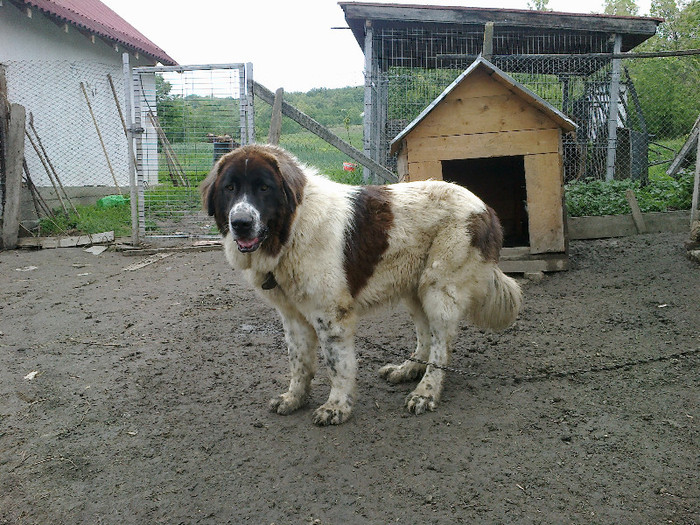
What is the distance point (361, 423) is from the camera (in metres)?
3.29

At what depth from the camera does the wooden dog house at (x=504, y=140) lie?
19.5 ft

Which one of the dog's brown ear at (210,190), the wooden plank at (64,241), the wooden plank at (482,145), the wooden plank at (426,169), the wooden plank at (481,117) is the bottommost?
the wooden plank at (64,241)

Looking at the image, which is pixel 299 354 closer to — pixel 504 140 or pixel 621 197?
pixel 504 140

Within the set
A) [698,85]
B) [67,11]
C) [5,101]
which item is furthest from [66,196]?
[698,85]

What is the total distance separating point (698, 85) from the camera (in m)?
13.6

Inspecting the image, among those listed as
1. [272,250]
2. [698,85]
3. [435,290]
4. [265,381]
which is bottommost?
[265,381]

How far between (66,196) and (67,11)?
3876mm

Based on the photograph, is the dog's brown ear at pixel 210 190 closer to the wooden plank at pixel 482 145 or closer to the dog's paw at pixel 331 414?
the dog's paw at pixel 331 414

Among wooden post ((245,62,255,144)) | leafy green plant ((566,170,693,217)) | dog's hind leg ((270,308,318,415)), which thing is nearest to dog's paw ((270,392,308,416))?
dog's hind leg ((270,308,318,415))

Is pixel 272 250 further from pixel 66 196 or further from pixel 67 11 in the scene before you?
pixel 67 11

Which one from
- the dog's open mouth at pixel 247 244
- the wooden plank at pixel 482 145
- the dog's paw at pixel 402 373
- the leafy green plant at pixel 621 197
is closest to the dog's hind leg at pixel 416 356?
the dog's paw at pixel 402 373

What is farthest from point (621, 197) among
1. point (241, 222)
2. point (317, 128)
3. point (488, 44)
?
point (241, 222)

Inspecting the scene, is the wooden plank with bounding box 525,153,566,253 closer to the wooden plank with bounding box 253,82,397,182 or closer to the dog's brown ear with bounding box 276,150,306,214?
the wooden plank with bounding box 253,82,397,182

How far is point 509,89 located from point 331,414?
165 inches
